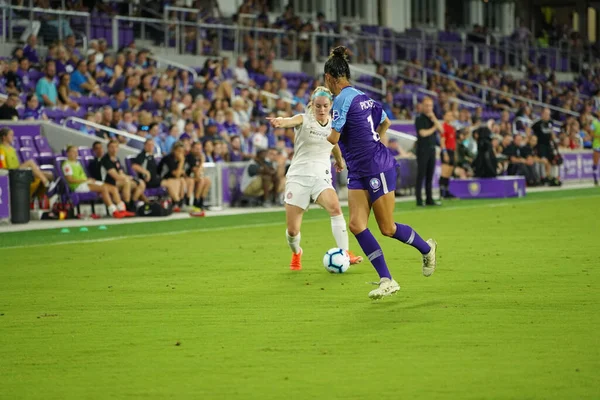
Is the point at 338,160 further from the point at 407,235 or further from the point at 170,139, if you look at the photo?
the point at 170,139

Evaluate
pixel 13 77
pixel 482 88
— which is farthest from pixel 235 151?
pixel 482 88

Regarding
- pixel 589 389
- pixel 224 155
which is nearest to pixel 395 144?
pixel 224 155

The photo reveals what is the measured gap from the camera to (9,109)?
77.8ft

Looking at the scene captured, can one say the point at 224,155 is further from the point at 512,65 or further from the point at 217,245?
the point at 512,65

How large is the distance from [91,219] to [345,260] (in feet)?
33.5

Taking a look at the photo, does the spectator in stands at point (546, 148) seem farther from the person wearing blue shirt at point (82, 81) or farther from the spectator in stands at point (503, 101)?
the person wearing blue shirt at point (82, 81)

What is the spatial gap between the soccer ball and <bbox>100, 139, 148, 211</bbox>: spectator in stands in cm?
1017

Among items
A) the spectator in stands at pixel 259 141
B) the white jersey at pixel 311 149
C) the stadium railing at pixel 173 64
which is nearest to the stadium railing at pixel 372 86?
the stadium railing at pixel 173 64

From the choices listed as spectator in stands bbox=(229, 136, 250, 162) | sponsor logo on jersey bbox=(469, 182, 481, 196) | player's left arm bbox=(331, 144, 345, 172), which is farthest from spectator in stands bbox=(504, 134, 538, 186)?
player's left arm bbox=(331, 144, 345, 172)

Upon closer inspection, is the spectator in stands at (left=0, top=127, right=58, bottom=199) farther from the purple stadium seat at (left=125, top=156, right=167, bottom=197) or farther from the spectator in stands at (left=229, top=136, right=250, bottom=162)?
the spectator in stands at (left=229, top=136, right=250, bottom=162)

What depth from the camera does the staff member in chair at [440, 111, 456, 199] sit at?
28312mm

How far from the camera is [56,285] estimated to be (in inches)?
495

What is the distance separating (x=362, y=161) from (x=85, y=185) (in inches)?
482

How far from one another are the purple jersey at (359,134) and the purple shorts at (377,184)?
0.12ft
